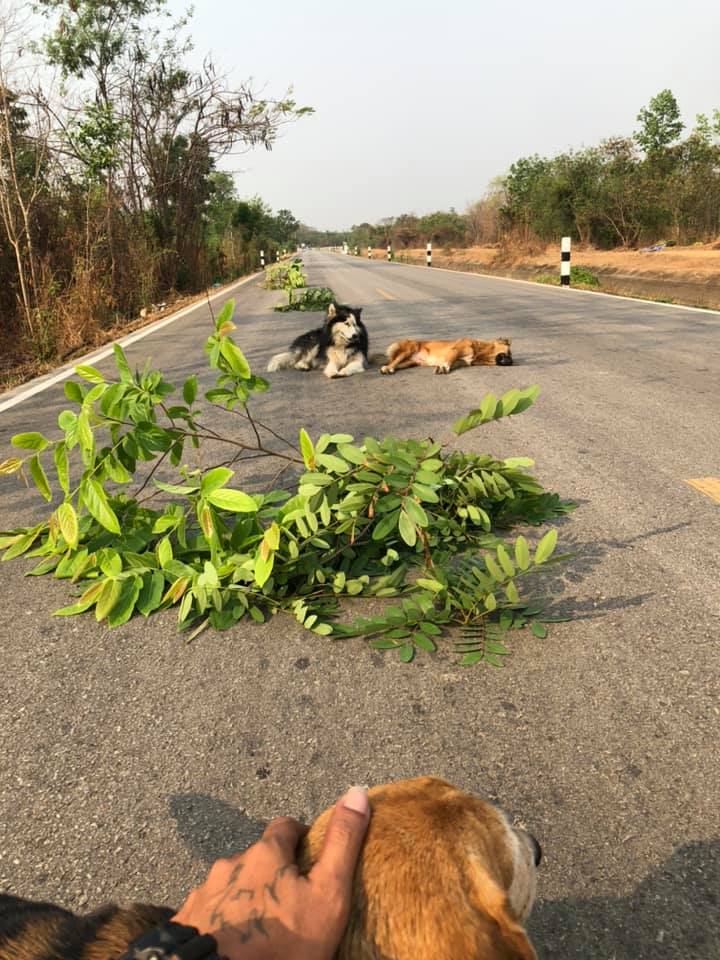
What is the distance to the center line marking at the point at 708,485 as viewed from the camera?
12.1 ft

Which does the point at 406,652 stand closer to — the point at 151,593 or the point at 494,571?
the point at 494,571

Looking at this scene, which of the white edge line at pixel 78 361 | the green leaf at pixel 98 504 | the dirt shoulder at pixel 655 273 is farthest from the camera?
the dirt shoulder at pixel 655 273

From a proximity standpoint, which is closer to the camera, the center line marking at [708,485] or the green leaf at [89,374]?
the green leaf at [89,374]

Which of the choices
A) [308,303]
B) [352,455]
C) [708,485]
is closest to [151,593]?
[352,455]

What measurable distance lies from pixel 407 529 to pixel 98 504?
3.79ft

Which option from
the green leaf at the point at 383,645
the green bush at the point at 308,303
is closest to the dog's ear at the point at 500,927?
the green leaf at the point at 383,645

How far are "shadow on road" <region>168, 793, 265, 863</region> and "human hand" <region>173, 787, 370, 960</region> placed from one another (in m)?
0.78

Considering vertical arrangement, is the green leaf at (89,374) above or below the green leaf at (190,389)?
above

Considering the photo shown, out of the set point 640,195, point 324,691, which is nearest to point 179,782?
point 324,691

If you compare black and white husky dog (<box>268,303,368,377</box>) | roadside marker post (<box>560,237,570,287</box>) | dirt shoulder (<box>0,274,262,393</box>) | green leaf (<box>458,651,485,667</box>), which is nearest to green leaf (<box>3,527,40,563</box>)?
green leaf (<box>458,651,485,667</box>)

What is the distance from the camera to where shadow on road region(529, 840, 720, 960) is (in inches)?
54.9

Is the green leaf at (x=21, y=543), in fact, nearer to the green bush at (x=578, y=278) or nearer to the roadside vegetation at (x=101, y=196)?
the roadside vegetation at (x=101, y=196)

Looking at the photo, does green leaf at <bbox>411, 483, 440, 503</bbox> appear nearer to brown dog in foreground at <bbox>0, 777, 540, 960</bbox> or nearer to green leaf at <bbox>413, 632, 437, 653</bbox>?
green leaf at <bbox>413, 632, 437, 653</bbox>

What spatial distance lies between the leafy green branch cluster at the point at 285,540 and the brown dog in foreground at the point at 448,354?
475 centimetres
